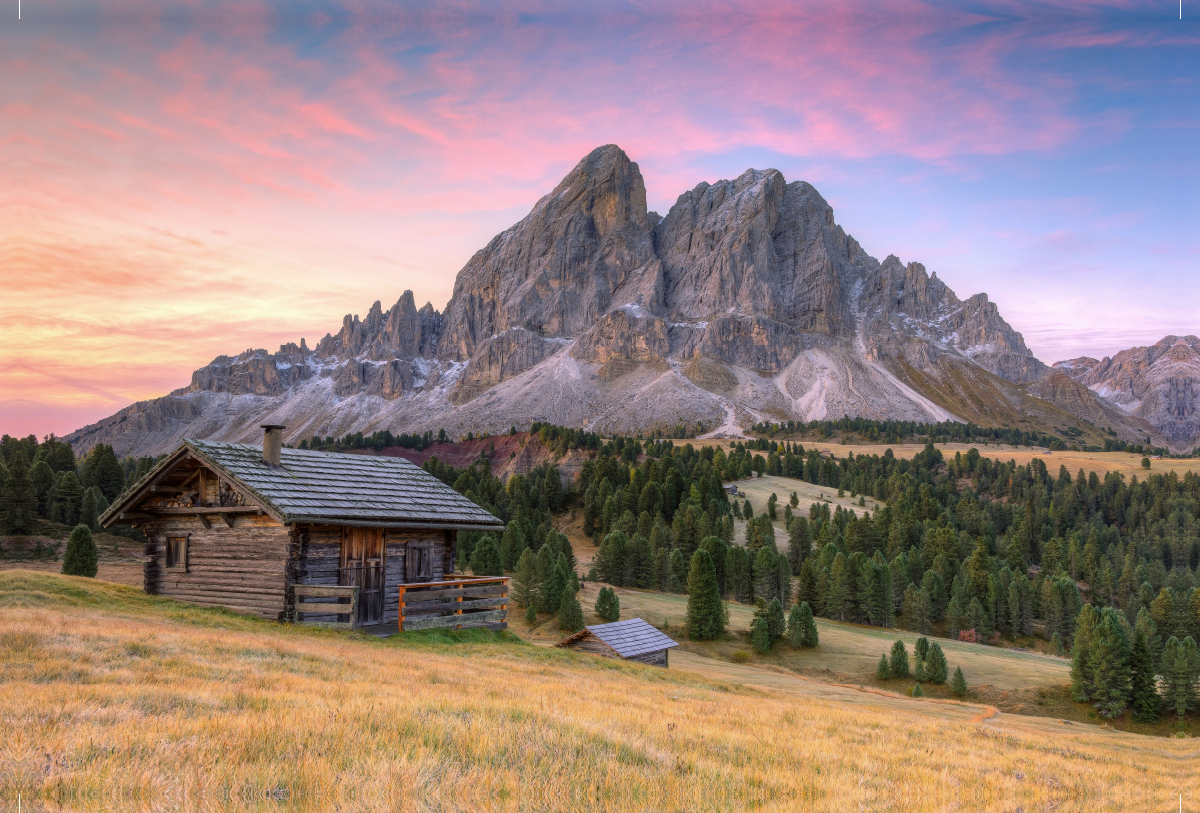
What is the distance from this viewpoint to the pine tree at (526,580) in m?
62.8

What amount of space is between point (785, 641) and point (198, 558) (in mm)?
52672

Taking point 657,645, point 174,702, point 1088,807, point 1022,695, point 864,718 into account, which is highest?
point 174,702

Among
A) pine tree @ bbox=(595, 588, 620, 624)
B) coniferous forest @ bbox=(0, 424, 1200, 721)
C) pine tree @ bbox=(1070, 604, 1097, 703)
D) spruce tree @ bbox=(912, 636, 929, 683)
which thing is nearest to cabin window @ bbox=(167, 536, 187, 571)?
coniferous forest @ bbox=(0, 424, 1200, 721)

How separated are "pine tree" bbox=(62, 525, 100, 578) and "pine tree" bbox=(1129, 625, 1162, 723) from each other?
79030 mm

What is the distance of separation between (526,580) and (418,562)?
37612 mm

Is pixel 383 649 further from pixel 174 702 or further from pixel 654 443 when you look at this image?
pixel 654 443

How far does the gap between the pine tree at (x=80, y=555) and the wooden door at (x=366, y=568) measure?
2239 cm

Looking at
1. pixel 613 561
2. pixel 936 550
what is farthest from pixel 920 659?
pixel 936 550

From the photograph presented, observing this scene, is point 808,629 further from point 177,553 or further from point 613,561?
point 177,553

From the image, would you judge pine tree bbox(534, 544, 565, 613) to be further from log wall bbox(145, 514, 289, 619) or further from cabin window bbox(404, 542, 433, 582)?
log wall bbox(145, 514, 289, 619)

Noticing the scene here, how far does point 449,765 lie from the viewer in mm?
7215

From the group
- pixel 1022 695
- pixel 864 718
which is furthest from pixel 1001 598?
pixel 864 718

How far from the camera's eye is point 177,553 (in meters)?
26.3

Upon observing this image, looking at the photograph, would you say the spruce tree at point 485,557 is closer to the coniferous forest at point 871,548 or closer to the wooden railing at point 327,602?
the coniferous forest at point 871,548
